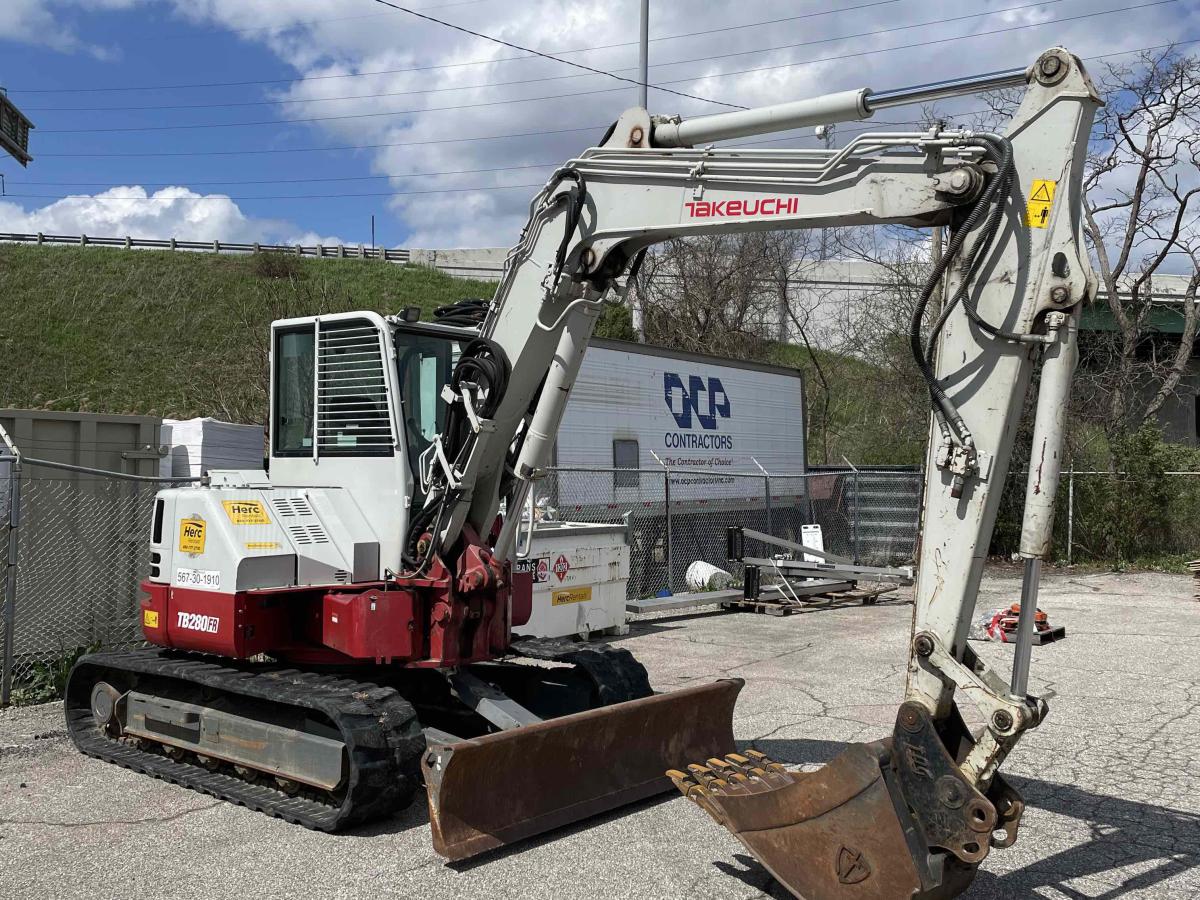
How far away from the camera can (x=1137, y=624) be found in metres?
14.0

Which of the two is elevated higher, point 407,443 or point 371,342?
point 371,342

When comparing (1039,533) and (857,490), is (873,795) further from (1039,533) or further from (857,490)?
(857,490)

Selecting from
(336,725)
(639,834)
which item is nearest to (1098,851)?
(639,834)

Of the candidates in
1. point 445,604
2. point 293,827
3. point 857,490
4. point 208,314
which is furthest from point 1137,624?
point 208,314

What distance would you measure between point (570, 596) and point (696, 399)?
731 cm

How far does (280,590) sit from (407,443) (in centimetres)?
119

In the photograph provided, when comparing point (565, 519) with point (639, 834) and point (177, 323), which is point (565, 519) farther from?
point (177, 323)

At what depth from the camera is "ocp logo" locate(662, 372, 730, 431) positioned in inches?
708

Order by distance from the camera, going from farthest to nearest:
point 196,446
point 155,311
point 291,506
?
point 155,311, point 196,446, point 291,506

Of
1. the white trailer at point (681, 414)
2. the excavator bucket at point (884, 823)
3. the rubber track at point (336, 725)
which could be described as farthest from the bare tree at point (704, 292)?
the excavator bucket at point (884, 823)

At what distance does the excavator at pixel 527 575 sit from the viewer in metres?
4.59

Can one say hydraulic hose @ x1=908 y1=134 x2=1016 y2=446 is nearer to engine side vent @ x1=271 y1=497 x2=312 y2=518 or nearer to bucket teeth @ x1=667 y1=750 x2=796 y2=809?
bucket teeth @ x1=667 y1=750 x2=796 y2=809

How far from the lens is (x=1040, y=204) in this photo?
463 centimetres

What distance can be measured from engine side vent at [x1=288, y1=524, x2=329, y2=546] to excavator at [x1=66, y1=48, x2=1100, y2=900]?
0.02m
